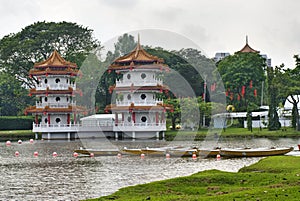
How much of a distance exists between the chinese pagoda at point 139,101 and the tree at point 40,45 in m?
15.2

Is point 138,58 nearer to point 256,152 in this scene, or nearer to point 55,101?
point 55,101

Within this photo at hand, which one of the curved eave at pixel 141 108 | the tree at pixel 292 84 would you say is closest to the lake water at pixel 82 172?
the curved eave at pixel 141 108

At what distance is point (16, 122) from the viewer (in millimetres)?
77312

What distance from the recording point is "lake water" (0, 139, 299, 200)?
24.0 metres

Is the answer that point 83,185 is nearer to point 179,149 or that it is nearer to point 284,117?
point 179,149

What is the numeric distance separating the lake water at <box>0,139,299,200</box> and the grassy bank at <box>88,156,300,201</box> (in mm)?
2443

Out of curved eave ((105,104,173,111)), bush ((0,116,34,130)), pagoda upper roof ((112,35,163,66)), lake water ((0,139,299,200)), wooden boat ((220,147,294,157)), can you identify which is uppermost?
pagoda upper roof ((112,35,163,66))

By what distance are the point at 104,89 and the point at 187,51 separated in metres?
21.2

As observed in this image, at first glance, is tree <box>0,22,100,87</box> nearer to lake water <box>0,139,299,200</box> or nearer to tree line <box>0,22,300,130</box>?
tree line <box>0,22,300,130</box>

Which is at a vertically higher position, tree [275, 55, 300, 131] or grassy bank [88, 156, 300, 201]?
tree [275, 55, 300, 131]

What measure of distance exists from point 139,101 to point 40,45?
25.1 m

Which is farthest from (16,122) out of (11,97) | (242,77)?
(242,77)

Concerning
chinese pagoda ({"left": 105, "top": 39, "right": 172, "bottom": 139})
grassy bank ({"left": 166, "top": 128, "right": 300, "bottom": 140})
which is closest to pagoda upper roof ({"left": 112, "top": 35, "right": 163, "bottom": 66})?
chinese pagoda ({"left": 105, "top": 39, "right": 172, "bottom": 139})

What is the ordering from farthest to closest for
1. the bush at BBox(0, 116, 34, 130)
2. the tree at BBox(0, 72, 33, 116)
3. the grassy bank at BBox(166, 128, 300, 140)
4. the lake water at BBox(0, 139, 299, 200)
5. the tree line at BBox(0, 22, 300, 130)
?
the tree at BBox(0, 72, 33, 116), the tree line at BBox(0, 22, 300, 130), the bush at BBox(0, 116, 34, 130), the grassy bank at BBox(166, 128, 300, 140), the lake water at BBox(0, 139, 299, 200)
